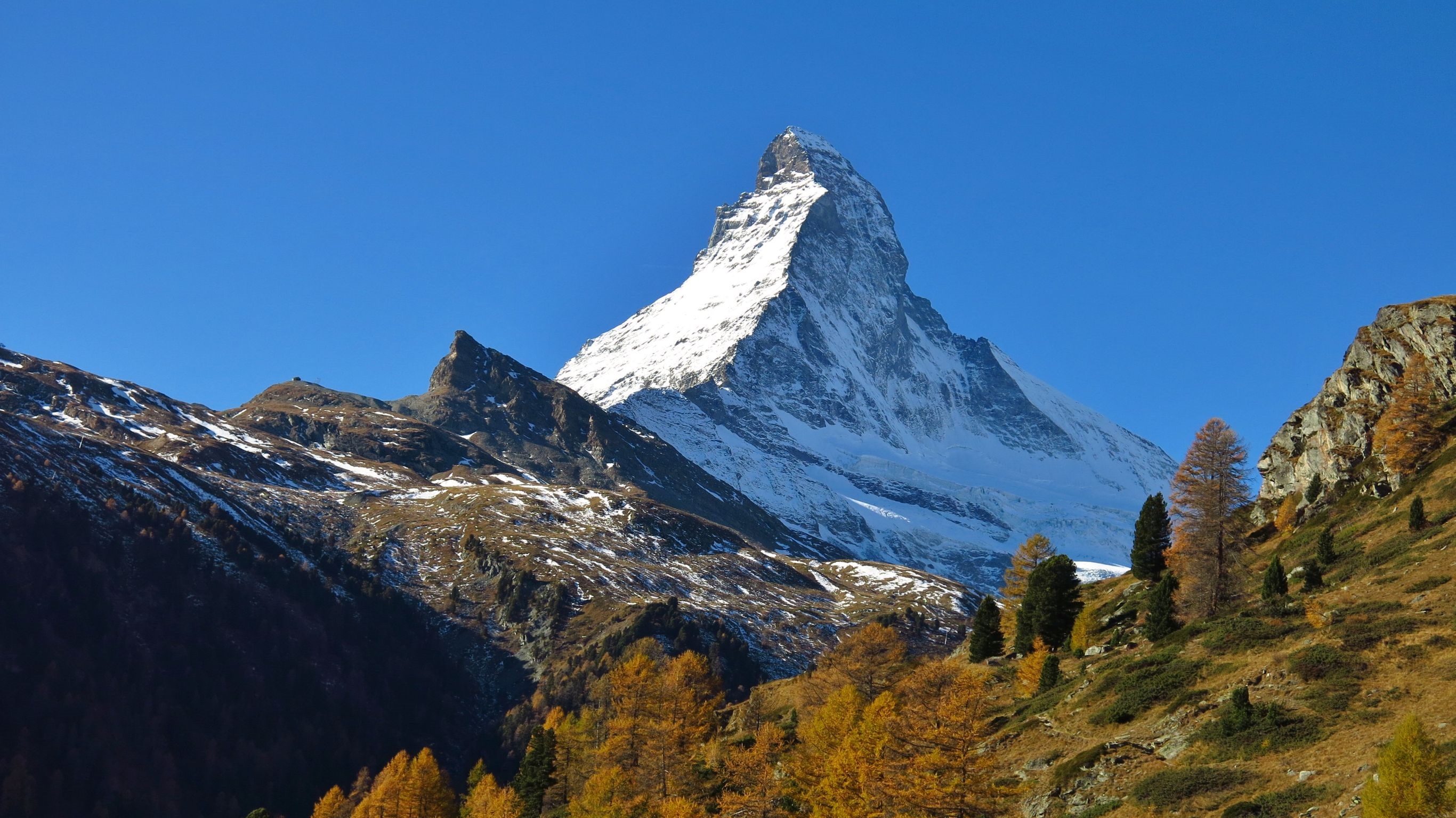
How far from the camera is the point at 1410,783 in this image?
101ft

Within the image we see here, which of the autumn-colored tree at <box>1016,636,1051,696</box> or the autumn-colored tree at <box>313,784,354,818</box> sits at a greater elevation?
the autumn-colored tree at <box>1016,636,1051,696</box>

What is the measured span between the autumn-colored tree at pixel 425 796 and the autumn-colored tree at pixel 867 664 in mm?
36537

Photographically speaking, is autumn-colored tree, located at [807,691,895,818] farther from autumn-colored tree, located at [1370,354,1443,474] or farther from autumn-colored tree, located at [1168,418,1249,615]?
autumn-colored tree, located at [1370,354,1443,474]

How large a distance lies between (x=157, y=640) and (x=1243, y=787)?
187234 mm

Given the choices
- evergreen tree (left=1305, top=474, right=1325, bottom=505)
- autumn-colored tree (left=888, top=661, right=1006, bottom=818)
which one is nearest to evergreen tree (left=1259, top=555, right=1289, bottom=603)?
autumn-colored tree (left=888, top=661, right=1006, bottom=818)

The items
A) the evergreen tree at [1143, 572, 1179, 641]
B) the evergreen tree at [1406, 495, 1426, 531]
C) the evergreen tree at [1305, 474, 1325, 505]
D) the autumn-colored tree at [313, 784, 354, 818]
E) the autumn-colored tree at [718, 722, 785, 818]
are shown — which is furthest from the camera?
the autumn-colored tree at [313, 784, 354, 818]

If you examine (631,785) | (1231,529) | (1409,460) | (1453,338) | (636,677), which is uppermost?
(1453,338)

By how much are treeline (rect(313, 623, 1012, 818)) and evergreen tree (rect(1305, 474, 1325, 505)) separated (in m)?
27.0

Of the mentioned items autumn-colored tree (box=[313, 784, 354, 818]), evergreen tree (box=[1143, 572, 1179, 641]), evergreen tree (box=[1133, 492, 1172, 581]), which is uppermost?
evergreen tree (box=[1133, 492, 1172, 581])

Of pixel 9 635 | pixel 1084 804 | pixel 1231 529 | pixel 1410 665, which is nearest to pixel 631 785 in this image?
pixel 1084 804

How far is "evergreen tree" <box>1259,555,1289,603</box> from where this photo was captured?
188 feet

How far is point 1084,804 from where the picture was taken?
146 feet

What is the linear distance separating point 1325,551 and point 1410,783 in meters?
32.2

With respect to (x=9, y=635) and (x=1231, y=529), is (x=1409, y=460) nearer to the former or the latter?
(x=1231, y=529)
